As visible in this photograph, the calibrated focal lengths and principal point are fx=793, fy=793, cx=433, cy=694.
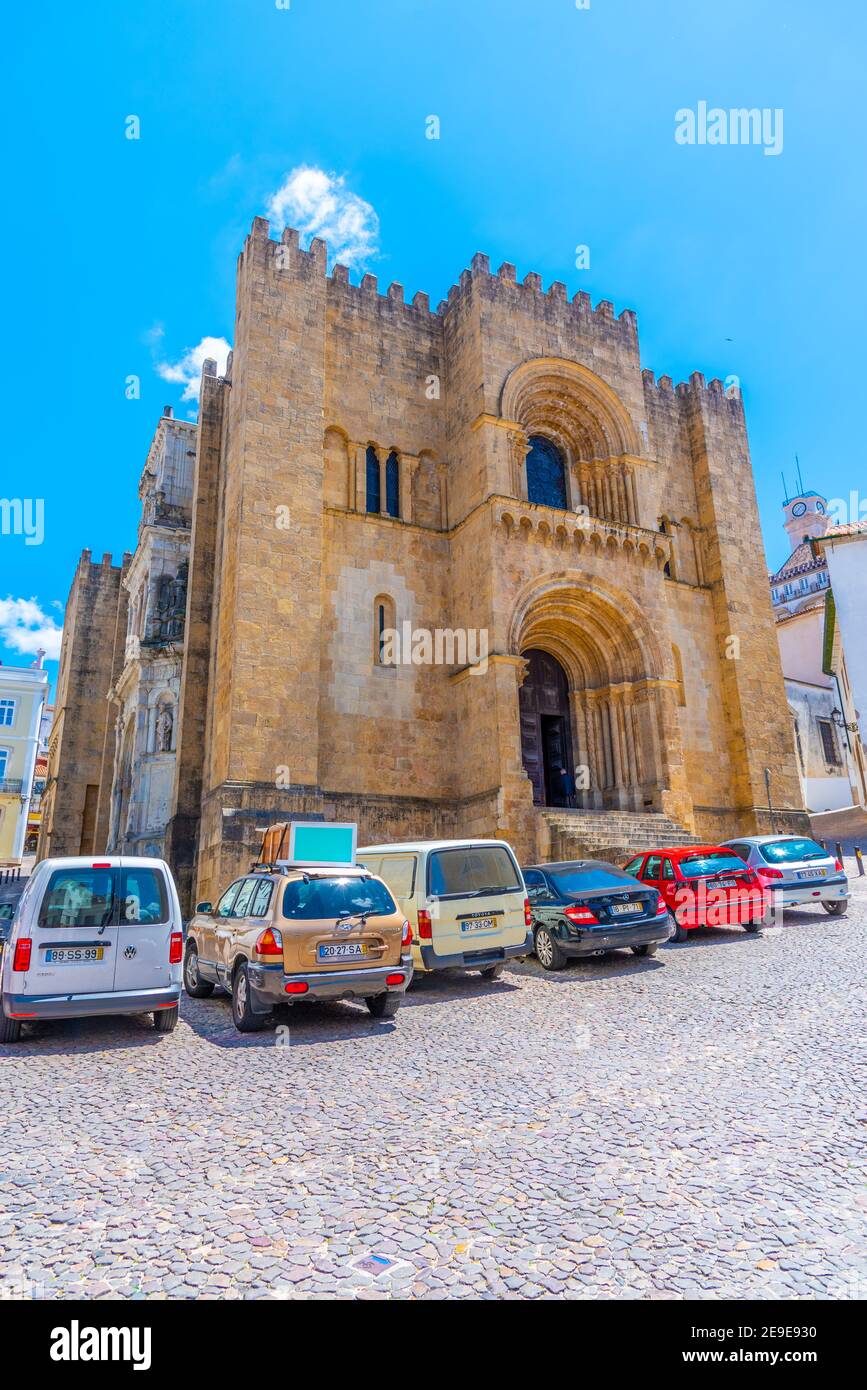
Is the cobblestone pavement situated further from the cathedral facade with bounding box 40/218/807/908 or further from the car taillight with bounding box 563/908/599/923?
the cathedral facade with bounding box 40/218/807/908

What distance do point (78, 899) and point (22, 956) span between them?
0.66 m

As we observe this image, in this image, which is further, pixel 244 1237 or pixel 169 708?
pixel 169 708

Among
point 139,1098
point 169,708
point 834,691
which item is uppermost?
point 834,691

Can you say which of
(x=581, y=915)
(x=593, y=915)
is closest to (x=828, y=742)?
(x=593, y=915)

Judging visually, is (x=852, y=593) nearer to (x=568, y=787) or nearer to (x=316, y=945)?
(x=568, y=787)

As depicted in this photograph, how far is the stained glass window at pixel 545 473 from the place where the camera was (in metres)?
22.5

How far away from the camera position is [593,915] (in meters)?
10.3

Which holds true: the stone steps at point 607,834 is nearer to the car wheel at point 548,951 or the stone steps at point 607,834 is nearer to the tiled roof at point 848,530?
the car wheel at point 548,951

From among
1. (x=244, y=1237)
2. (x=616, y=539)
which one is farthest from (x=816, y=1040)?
(x=616, y=539)

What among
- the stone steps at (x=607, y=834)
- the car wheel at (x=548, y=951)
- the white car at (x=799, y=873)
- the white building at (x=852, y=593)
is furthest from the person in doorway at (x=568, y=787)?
the car wheel at (x=548, y=951)

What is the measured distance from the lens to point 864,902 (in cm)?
1402

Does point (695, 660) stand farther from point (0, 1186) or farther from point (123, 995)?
point (0, 1186)

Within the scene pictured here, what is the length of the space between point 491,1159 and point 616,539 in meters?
18.3
